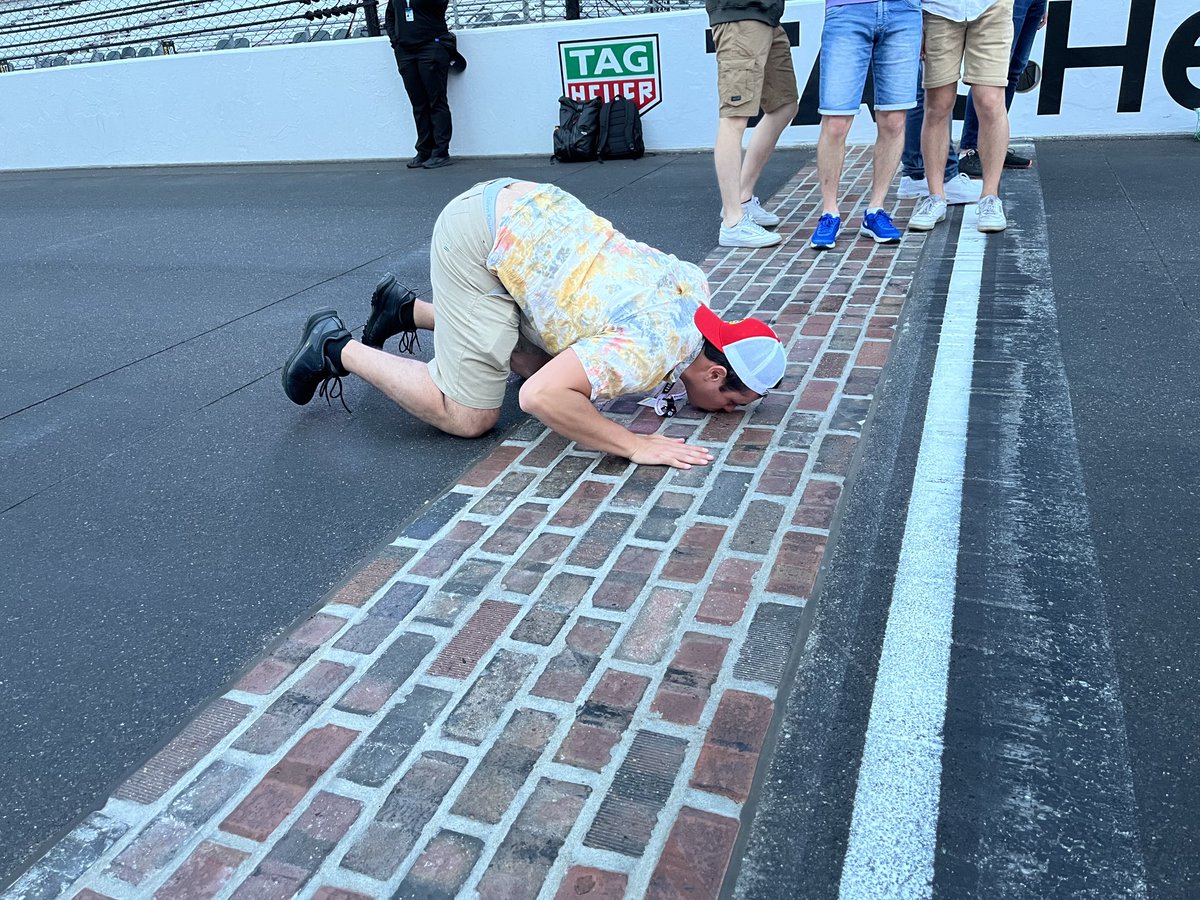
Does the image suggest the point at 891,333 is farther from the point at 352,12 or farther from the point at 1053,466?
the point at 352,12

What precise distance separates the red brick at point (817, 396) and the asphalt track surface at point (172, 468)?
107 cm

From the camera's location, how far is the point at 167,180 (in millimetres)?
9719

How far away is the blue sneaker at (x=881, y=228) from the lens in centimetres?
508

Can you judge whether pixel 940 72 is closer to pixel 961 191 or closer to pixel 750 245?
pixel 961 191

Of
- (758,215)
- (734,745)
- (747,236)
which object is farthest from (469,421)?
(758,215)

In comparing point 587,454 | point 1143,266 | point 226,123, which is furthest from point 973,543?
point 226,123

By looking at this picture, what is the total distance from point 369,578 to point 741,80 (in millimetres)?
3802

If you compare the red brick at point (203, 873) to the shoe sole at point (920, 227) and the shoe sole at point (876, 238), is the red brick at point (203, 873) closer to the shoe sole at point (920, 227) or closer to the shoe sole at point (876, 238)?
the shoe sole at point (876, 238)

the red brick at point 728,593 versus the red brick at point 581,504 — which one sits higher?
the red brick at point 728,593

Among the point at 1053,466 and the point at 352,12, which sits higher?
the point at 352,12

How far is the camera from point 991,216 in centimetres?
515

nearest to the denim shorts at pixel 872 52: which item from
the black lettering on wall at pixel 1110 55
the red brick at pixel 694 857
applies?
the black lettering on wall at pixel 1110 55

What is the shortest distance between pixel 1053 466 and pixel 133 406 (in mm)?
3491

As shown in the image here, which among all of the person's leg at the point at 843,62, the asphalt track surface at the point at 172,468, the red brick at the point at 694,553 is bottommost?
the asphalt track surface at the point at 172,468
